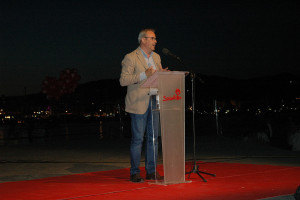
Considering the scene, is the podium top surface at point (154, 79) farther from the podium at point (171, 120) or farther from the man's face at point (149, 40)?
the man's face at point (149, 40)

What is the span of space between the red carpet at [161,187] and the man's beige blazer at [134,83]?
908 mm

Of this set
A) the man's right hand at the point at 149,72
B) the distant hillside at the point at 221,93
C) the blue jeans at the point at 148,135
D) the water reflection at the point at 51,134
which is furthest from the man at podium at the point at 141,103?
the distant hillside at the point at 221,93

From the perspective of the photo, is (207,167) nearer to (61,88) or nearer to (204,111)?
(61,88)

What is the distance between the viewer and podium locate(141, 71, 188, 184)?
5.28 m

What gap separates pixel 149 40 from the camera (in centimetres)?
579

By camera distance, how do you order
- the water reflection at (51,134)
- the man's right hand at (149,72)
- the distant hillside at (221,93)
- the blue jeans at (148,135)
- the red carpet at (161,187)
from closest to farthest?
the red carpet at (161,187) → the man's right hand at (149,72) → the blue jeans at (148,135) → the water reflection at (51,134) → the distant hillside at (221,93)

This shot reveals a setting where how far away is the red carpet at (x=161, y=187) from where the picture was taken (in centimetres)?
479

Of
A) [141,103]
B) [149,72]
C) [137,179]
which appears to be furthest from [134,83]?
[137,179]

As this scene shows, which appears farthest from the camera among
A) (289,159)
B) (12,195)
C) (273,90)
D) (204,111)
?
(273,90)

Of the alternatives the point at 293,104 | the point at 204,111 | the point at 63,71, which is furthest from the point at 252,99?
the point at 63,71

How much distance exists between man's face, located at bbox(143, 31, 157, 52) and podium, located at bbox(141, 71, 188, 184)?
585mm

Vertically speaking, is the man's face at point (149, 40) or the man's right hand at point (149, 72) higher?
the man's face at point (149, 40)

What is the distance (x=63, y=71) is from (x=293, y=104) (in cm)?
9936

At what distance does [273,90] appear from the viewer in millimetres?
170250
